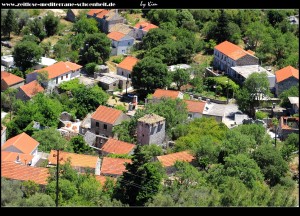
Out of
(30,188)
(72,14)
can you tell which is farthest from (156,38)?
(30,188)

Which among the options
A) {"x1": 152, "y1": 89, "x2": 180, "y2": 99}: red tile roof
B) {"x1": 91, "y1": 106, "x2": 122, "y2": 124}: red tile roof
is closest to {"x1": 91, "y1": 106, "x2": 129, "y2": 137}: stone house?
{"x1": 91, "y1": 106, "x2": 122, "y2": 124}: red tile roof

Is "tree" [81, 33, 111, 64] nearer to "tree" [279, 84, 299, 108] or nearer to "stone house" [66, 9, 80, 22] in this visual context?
"stone house" [66, 9, 80, 22]

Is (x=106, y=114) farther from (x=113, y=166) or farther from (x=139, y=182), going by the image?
(x=139, y=182)

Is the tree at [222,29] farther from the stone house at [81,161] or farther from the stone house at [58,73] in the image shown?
the stone house at [81,161]

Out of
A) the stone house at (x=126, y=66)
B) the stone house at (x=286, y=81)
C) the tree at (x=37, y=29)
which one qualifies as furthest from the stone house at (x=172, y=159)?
the tree at (x=37, y=29)

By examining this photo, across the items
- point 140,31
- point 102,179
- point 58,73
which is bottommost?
point 58,73

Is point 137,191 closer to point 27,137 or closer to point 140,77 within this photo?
point 27,137
